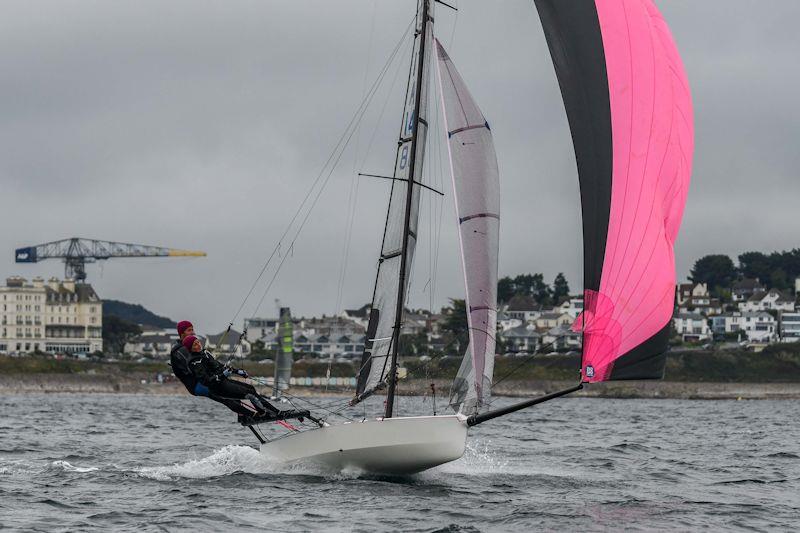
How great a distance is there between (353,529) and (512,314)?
167 metres

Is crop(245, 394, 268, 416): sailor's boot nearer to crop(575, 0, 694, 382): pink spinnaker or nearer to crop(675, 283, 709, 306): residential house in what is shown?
crop(575, 0, 694, 382): pink spinnaker

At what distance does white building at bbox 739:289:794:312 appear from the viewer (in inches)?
6831

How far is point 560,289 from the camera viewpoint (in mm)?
192125

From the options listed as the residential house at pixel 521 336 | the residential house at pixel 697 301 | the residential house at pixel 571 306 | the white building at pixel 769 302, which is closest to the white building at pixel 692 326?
the residential house at pixel 697 301

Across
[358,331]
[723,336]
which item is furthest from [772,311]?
[358,331]

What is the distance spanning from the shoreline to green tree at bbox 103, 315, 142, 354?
6634cm

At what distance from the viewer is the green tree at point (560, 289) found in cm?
18925

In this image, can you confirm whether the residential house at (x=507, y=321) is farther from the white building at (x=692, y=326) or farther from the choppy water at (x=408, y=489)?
the choppy water at (x=408, y=489)

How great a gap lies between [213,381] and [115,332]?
159390mm

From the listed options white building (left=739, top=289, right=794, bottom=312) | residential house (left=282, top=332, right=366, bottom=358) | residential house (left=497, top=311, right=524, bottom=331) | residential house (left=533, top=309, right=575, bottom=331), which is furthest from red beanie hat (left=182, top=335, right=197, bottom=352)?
white building (left=739, top=289, right=794, bottom=312)

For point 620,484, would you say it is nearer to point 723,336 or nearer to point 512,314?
point 723,336

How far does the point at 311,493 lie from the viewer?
58.5 feet

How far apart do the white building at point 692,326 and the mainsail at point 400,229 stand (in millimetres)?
149989

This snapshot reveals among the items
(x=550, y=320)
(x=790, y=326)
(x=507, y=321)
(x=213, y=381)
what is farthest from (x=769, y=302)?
(x=213, y=381)
